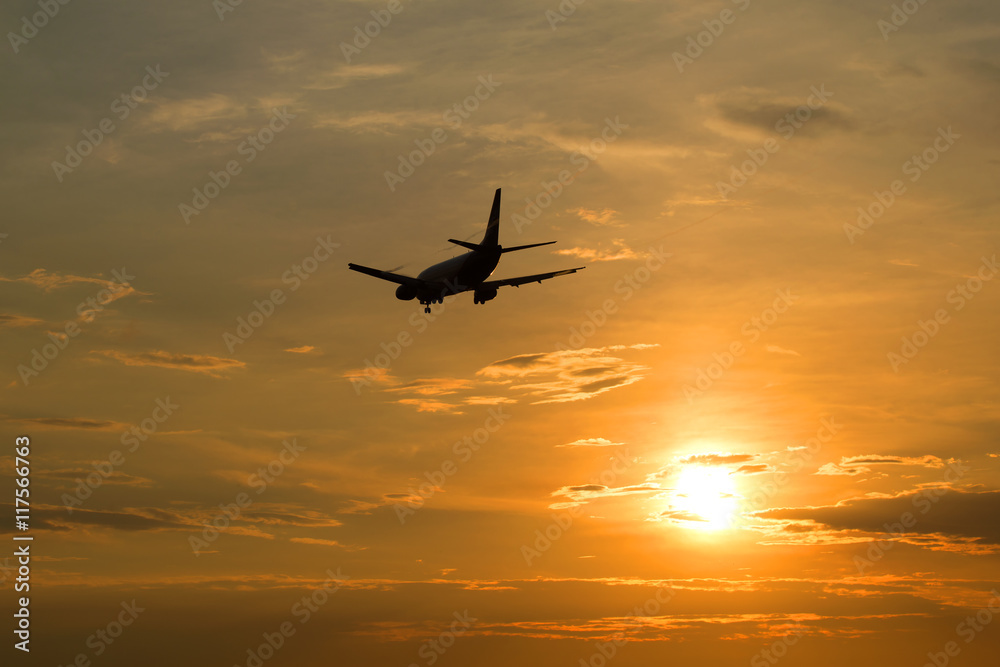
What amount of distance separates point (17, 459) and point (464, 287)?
173ft

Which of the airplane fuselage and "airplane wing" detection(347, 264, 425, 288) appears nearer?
"airplane wing" detection(347, 264, 425, 288)

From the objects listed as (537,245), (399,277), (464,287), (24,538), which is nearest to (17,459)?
(24,538)

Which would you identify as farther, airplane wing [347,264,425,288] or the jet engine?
the jet engine

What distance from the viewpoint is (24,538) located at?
277ft

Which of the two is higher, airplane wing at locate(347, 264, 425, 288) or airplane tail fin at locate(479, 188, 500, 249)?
airplane tail fin at locate(479, 188, 500, 249)

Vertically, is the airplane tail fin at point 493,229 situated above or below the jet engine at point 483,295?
above

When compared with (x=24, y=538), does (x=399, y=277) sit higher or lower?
higher

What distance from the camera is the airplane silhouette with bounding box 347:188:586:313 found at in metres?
95.1

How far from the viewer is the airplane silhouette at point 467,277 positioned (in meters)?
95.1

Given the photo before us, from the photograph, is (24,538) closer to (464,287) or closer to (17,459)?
(17,459)

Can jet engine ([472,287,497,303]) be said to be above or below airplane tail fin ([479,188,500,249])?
below

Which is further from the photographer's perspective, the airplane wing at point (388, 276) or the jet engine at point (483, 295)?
the jet engine at point (483, 295)

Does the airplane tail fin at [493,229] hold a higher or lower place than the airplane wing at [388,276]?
higher

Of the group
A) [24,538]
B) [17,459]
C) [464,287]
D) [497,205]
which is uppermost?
[497,205]
